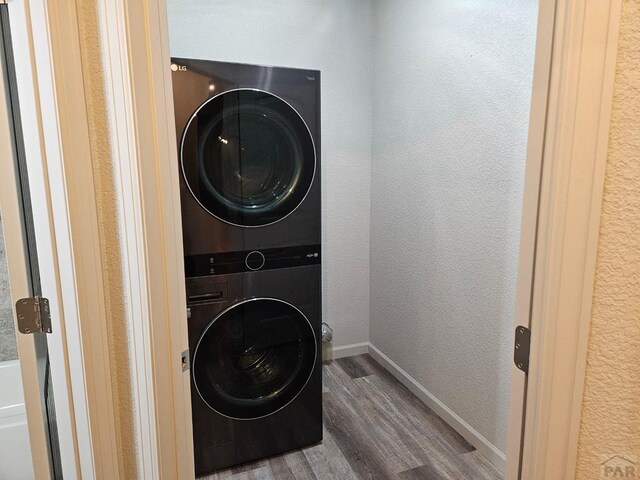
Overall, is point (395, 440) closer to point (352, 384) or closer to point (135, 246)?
point (352, 384)

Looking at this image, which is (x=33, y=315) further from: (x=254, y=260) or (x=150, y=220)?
(x=254, y=260)

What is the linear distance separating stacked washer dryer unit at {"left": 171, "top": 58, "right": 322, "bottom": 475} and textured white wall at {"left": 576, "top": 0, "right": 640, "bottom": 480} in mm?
1258

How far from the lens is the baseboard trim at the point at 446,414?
2000mm

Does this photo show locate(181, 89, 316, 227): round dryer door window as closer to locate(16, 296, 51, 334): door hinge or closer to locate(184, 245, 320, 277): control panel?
locate(184, 245, 320, 277): control panel

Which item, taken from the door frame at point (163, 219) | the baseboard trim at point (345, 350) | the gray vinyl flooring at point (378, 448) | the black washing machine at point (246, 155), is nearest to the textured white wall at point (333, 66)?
the baseboard trim at point (345, 350)

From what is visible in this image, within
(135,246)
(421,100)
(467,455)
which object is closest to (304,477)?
(467,455)

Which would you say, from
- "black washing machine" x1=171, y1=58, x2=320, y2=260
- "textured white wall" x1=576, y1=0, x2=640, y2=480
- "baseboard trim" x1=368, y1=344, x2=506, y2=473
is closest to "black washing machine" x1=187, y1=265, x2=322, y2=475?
"black washing machine" x1=171, y1=58, x2=320, y2=260

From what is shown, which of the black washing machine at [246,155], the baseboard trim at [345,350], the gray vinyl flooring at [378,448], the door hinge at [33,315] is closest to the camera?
the door hinge at [33,315]

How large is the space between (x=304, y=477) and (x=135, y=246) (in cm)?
151

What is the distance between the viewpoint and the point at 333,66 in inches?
108

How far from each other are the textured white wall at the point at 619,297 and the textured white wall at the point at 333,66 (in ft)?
6.91

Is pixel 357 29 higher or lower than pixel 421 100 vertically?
higher

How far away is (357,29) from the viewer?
9.03 ft

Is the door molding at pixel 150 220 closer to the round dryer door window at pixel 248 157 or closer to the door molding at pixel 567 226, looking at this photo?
the door molding at pixel 567 226
